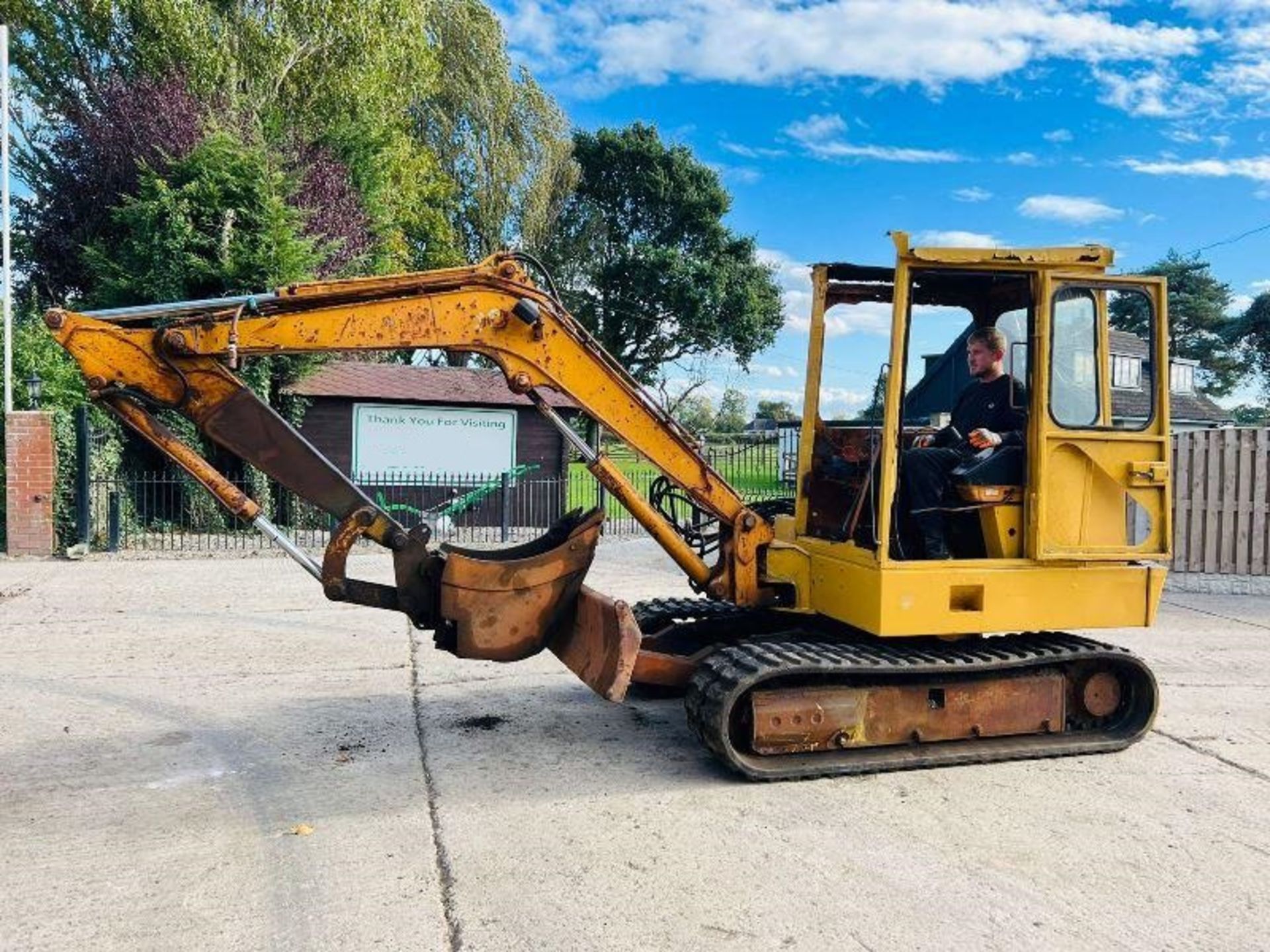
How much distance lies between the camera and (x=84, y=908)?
3.49 metres

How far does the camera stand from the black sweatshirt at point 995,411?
5199 millimetres

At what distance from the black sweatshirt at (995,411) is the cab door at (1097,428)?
13 cm

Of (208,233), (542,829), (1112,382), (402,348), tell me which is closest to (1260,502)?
(1112,382)

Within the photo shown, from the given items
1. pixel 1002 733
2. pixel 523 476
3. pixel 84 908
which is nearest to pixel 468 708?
pixel 84 908

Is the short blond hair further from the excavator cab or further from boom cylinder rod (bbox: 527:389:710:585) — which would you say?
boom cylinder rod (bbox: 527:389:710:585)

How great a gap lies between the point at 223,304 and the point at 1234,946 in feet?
16.3

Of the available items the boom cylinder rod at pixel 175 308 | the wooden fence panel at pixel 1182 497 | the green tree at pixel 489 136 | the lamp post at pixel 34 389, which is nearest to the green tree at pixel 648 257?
the green tree at pixel 489 136

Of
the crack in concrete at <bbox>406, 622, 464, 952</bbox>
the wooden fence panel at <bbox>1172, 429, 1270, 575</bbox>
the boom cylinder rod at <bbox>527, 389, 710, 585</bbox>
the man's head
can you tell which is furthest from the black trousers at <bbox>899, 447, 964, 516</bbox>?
the wooden fence panel at <bbox>1172, 429, 1270, 575</bbox>

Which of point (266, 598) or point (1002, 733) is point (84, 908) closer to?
point (1002, 733)

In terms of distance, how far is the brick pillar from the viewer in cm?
1231

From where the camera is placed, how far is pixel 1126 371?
5277 millimetres

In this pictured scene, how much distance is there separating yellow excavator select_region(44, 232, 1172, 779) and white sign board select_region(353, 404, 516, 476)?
12753 mm

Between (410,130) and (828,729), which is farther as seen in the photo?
(410,130)

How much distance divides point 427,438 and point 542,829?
14311 millimetres
